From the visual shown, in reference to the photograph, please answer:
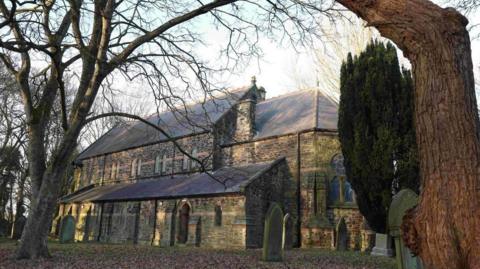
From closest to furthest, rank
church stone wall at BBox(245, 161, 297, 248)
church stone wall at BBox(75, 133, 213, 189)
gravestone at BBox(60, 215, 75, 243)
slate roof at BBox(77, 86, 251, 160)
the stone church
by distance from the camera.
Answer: gravestone at BBox(60, 215, 75, 243)
church stone wall at BBox(245, 161, 297, 248)
the stone church
church stone wall at BBox(75, 133, 213, 189)
slate roof at BBox(77, 86, 251, 160)

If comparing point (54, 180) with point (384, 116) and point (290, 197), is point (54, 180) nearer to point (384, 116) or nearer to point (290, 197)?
point (384, 116)

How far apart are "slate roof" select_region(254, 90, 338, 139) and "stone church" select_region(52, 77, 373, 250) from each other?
0.08 m

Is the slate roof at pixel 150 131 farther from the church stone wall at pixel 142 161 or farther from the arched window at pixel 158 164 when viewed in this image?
the arched window at pixel 158 164

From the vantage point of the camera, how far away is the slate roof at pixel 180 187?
1984cm

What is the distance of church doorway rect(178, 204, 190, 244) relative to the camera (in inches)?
854

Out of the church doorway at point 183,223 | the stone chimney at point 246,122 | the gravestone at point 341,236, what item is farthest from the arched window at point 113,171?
the gravestone at point 341,236

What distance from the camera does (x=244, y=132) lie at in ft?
77.9

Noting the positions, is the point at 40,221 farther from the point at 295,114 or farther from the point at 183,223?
the point at 295,114

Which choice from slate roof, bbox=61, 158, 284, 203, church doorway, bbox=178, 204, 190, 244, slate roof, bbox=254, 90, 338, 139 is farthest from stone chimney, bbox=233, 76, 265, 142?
church doorway, bbox=178, 204, 190, 244

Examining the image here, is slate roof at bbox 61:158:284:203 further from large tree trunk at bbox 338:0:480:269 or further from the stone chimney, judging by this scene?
large tree trunk at bbox 338:0:480:269

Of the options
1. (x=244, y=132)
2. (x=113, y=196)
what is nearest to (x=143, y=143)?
(x=113, y=196)

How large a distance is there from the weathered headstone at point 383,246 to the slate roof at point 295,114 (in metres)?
7.12

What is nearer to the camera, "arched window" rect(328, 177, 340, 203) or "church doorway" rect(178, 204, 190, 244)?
"arched window" rect(328, 177, 340, 203)

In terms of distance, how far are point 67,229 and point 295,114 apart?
13.1 metres
